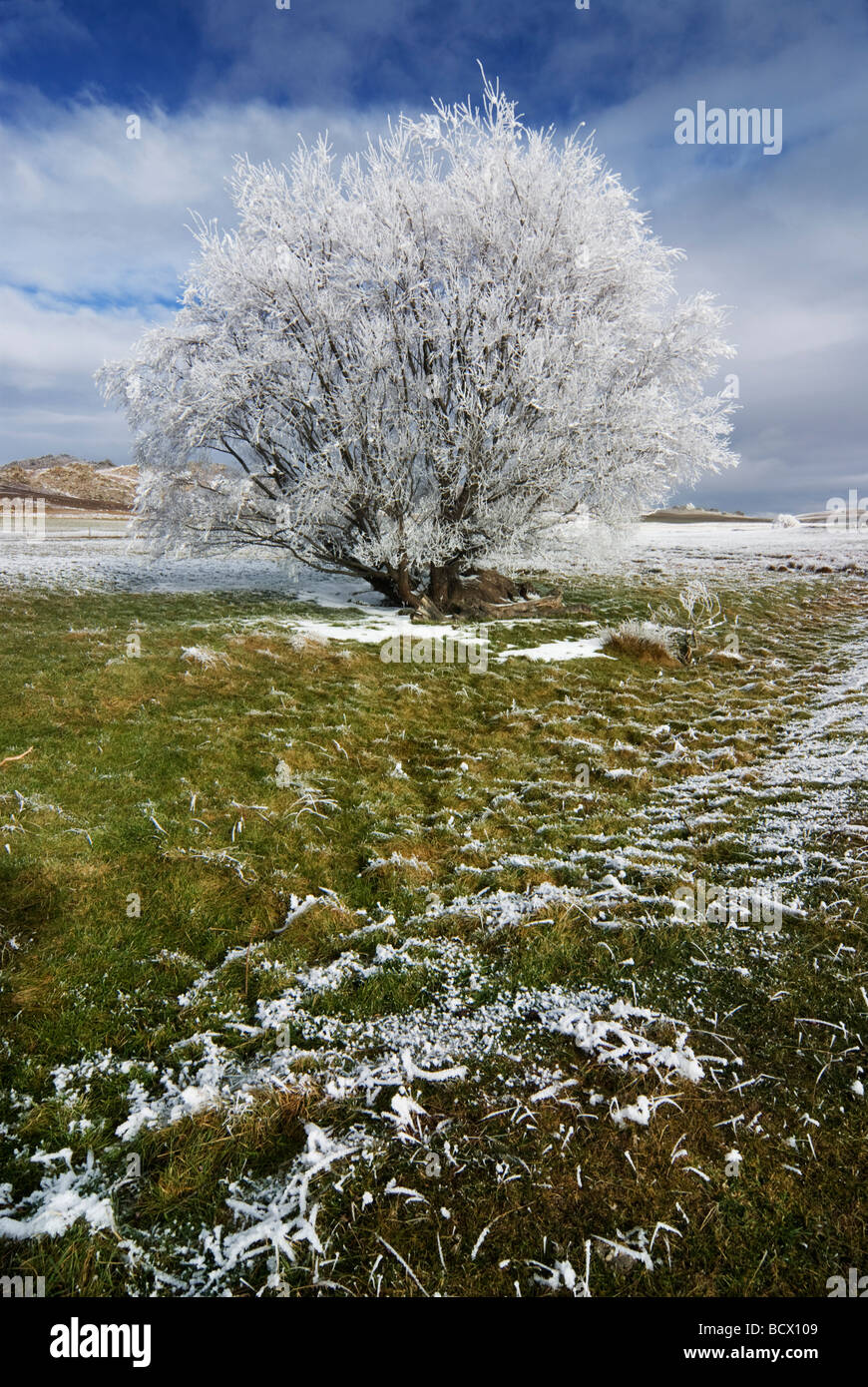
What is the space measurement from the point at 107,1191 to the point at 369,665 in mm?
11345

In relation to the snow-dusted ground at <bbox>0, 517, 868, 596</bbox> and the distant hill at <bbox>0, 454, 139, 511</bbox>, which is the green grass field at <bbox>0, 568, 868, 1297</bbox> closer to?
the snow-dusted ground at <bbox>0, 517, 868, 596</bbox>

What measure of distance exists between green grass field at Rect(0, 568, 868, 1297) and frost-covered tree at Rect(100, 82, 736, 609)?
33.3 ft

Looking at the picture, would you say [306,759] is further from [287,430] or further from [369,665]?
[287,430]

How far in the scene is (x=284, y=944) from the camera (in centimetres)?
528

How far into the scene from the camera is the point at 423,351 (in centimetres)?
1806

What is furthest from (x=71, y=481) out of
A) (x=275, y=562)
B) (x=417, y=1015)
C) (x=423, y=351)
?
(x=417, y=1015)

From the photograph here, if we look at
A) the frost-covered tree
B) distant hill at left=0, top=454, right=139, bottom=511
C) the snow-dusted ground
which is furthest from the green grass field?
distant hill at left=0, top=454, right=139, bottom=511

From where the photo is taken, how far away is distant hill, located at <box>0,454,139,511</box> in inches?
3403

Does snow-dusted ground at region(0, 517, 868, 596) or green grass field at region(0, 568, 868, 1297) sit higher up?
snow-dusted ground at region(0, 517, 868, 596)

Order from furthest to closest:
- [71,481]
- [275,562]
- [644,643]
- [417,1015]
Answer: [71,481]
[275,562]
[644,643]
[417,1015]

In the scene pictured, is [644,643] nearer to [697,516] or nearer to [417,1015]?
[417,1015]

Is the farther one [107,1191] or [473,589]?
[473,589]

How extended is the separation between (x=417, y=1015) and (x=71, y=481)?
388ft

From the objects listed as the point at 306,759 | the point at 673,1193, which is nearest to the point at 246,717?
the point at 306,759
